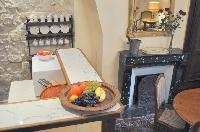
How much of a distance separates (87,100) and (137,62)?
218 cm

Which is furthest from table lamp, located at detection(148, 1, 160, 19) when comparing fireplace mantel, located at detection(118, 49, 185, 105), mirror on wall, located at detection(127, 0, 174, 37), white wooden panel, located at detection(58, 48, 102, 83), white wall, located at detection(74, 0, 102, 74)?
white wooden panel, located at detection(58, 48, 102, 83)

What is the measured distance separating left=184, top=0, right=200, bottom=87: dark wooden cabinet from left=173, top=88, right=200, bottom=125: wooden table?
1.48 meters

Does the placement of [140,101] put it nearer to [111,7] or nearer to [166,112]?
[166,112]

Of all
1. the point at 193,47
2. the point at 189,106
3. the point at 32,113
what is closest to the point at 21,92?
the point at 32,113

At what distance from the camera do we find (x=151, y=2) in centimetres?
420

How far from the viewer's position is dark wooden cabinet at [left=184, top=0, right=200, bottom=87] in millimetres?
4469

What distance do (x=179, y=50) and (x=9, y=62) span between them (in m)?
3.06

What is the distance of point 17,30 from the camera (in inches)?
176

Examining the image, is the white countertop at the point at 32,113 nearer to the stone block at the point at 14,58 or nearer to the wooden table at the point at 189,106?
the wooden table at the point at 189,106

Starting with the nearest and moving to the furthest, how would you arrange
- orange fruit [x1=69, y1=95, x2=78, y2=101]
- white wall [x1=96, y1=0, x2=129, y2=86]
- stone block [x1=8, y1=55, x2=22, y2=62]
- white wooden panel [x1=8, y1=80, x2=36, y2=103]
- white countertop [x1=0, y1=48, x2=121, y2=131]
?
white countertop [x1=0, y1=48, x2=121, y2=131] < orange fruit [x1=69, y1=95, x2=78, y2=101] < white wooden panel [x1=8, y1=80, x2=36, y2=103] < white wall [x1=96, y1=0, x2=129, y2=86] < stone block [x1=8, y1=55, x2=22, y2=62]

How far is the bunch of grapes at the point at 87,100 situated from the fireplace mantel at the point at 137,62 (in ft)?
6.58

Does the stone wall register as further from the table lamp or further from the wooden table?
the wooden table

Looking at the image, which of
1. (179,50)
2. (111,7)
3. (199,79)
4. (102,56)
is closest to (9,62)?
(102,56)

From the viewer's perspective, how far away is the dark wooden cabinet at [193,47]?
447 centimetres
